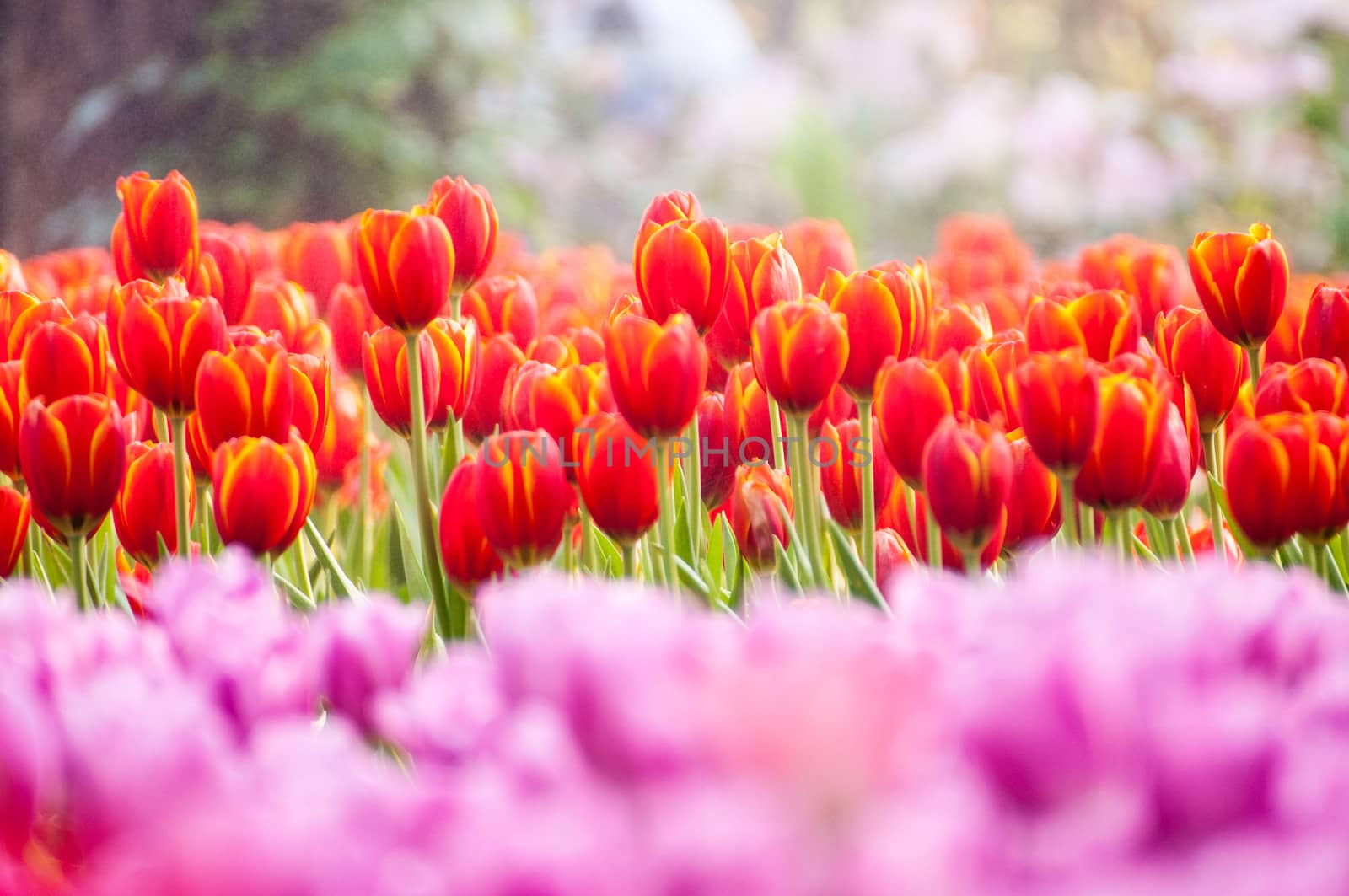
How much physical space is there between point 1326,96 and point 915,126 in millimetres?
5475

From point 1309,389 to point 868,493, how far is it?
0.27m

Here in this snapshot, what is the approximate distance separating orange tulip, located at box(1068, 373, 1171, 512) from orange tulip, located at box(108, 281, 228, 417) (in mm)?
492

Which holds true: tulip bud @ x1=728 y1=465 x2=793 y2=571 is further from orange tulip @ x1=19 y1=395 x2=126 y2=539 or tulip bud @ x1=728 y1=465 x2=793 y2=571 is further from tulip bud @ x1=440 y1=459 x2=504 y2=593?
orange tulip @ x1=19 y1=395 x2=126 y2=539

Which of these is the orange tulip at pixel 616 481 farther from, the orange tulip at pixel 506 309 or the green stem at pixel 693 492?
the orange tulip at pixel 506 309

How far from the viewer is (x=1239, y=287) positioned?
872 mm

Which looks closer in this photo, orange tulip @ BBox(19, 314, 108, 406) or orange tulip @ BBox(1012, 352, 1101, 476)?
orange tulip @ BBox(1012, 352, 1101, 476)

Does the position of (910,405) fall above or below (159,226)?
below

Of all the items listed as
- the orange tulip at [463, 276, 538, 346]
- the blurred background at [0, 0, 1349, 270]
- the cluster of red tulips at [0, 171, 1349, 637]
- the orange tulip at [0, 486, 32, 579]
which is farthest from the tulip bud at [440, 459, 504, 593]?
the blurred background at [0, 0, 1349, 270]

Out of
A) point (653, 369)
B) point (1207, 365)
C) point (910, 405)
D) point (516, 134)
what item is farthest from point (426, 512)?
point (516, 134)

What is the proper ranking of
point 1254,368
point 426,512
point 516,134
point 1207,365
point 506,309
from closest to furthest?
point 426,512
point 1207,365
point 1254,368
point 506,309
point 516,134

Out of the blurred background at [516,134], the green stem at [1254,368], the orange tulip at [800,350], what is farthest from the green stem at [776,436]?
the blurred background at [516,134]

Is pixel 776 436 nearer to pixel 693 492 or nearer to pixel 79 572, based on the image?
pixel 693 492

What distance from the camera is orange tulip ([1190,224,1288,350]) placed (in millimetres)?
868

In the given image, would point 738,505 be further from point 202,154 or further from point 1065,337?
point 202,154
